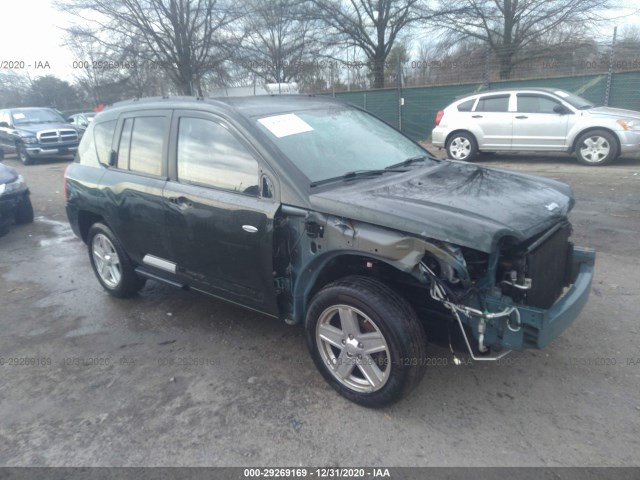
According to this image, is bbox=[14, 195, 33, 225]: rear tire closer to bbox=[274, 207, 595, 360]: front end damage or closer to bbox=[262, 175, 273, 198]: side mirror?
bbox=[262, 175, 273, 198]: side mirror

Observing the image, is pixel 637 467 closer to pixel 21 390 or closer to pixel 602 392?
A: pixel 602 392

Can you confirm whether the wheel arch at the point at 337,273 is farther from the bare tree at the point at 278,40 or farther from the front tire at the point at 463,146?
the bare tree at the point at 278,40

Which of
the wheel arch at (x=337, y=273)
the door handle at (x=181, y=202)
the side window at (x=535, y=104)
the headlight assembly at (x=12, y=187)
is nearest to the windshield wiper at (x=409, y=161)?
the wheel arch at (x=337, y=273)

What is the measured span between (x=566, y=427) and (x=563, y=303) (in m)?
0.69

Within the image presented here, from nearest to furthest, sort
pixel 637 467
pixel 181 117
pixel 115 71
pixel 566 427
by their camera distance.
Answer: pixel 637 467 < pixel 566 427 < pixel 181 117 < pixel 115 71

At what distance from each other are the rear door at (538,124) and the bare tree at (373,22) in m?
12.7

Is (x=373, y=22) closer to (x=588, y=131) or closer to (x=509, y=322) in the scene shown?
(x=588, y=131)

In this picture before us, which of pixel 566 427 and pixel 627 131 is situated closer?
pixel 566 427

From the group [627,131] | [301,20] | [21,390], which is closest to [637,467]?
[21,390]

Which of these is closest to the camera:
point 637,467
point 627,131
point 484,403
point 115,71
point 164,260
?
point 637,467

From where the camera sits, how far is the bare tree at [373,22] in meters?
23.2

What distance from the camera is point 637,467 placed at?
2.45 metres

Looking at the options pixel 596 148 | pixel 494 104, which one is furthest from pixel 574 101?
pixel 494 104

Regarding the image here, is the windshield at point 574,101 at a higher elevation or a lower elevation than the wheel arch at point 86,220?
higher
